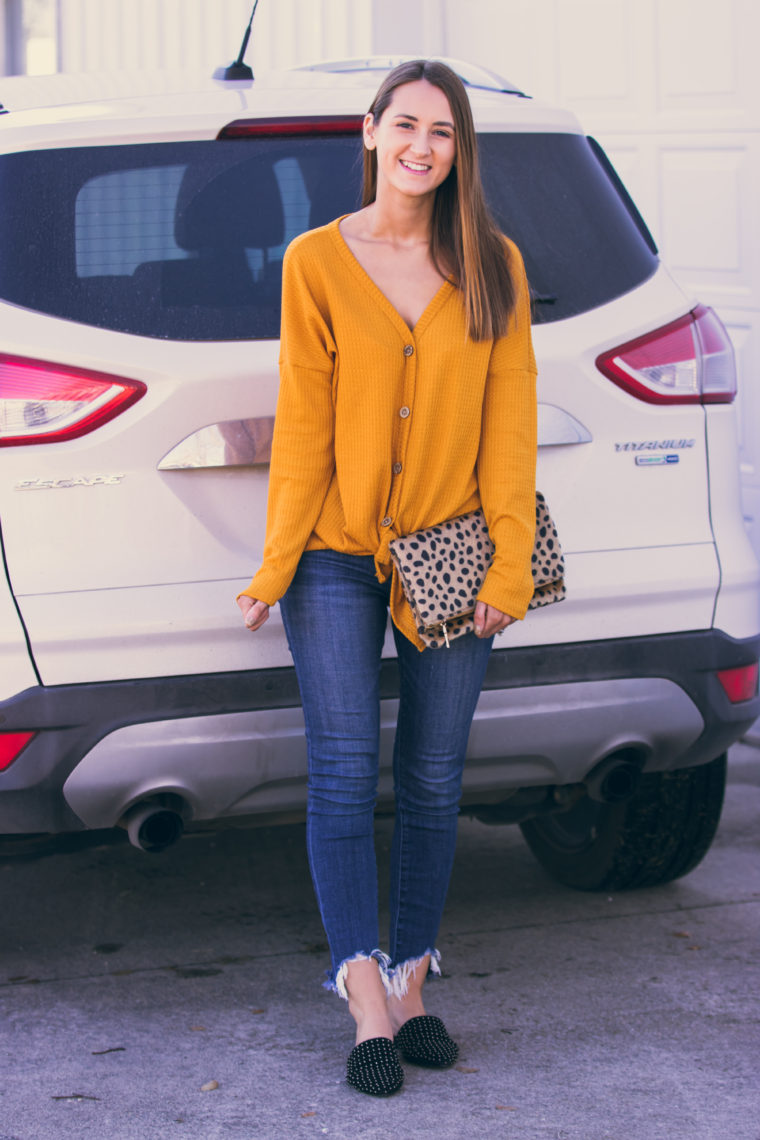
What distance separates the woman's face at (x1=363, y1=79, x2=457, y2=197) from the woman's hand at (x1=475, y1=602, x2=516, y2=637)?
2.48ft

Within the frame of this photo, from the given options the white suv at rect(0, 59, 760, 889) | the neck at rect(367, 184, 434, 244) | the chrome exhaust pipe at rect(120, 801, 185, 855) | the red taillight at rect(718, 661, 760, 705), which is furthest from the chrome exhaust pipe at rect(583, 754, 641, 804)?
the neck at rect(367, 184, 434, 244)

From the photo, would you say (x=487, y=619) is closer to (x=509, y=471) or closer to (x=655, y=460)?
(x=509, y=471)

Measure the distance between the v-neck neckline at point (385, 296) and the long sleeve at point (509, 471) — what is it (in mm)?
133

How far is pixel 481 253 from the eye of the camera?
2.74m

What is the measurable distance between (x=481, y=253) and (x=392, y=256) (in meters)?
0.16

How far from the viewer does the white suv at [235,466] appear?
2.78m

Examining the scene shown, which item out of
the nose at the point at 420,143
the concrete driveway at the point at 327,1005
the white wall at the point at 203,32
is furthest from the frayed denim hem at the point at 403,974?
the white wall at the point at 203,32

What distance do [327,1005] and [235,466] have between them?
47.6 inches

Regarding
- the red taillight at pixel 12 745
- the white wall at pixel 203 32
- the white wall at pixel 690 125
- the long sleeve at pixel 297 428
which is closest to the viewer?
the long sleeve at pixel 297 428

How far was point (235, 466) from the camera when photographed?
9.45 feet

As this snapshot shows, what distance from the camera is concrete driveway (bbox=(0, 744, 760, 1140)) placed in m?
2.75

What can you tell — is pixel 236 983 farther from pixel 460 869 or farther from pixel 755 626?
pixel 755 626

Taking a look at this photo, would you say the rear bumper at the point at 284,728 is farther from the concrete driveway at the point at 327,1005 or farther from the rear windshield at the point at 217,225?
the rear windshield at the point at 217,225

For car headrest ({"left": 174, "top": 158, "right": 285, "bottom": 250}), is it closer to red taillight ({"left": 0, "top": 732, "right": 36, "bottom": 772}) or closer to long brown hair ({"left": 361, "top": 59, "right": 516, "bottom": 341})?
long brown hair ({"left": 361, "top": 59, "right": 516, "bottom": 341})
